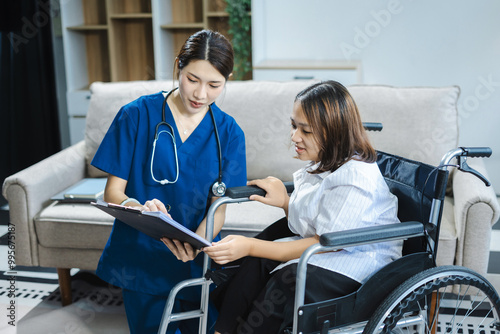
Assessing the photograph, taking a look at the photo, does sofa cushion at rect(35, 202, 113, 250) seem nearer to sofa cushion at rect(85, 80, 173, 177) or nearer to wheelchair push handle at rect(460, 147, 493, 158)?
sofa cushion at rect(85, 80, 173, 177)

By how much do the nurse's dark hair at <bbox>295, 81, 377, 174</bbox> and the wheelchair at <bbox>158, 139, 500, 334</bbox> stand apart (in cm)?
15

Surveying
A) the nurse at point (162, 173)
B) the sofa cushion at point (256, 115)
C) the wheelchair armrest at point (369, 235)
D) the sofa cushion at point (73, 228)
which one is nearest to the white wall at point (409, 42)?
the sofa cushion at point (256, 115)

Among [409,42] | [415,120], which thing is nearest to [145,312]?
[415,120]

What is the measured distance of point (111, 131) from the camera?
1486 mm

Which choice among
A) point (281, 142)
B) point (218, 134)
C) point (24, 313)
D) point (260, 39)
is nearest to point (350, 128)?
point (218, 134)

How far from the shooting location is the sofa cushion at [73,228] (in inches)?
79.5

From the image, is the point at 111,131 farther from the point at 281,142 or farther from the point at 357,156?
the point at 281,142

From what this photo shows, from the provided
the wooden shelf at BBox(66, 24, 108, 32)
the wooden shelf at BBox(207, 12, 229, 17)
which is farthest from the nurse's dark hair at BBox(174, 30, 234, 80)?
the wooden shelf at BBox(66, 24, 108, 32)

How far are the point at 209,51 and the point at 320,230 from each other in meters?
0.51

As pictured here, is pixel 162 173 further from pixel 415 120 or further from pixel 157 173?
pixel 415 120

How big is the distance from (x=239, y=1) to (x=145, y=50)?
879 millimetres

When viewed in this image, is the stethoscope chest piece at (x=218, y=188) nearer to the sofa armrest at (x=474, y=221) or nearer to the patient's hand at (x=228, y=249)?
the patient's hand at (x=228, y=249)

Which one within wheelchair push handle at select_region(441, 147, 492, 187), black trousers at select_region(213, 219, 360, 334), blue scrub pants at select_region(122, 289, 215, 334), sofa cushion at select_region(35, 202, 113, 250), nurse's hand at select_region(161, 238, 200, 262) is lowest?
blue scrub pants at select_region(122, 289, 215, 334)

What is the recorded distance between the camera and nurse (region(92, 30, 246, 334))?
1467 millimetres
